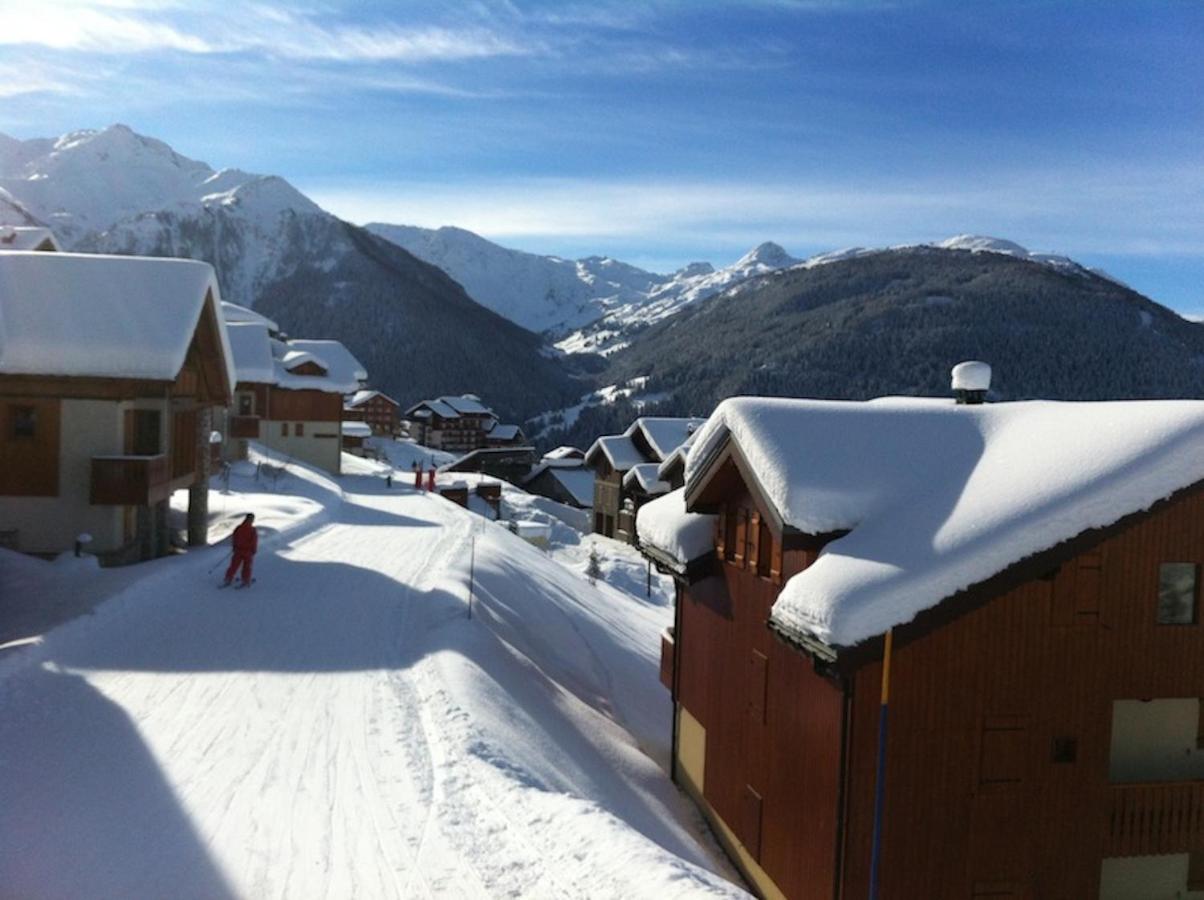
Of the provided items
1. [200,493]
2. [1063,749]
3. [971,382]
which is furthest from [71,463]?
[1063,749]

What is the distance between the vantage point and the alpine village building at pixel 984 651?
30.6ft

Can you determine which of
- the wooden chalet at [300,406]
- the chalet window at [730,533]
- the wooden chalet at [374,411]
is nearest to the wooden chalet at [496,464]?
the wooden chalet at [374,411]

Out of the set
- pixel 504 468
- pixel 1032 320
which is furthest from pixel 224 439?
pixel 1032 320

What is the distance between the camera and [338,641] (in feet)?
48.8

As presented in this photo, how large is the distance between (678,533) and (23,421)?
14.2 metres

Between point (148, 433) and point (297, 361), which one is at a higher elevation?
point (297, 361)

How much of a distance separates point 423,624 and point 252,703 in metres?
4.69

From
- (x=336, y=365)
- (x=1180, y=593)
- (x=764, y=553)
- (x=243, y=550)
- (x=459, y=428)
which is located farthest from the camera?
(x=459, y=428)

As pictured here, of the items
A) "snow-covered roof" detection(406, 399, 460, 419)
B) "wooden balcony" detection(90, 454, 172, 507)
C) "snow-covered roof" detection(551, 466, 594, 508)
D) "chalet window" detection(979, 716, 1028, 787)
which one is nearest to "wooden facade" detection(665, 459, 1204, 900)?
"chalet window" detection(979, 716, 1028, 787)

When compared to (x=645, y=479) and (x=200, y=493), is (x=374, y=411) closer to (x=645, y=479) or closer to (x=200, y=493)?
(x=645, y=479)

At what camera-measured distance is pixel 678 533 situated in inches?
581

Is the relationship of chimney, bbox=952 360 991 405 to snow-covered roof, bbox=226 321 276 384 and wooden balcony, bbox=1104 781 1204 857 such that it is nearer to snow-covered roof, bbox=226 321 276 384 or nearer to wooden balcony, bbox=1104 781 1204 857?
wooden balcony, bbox=1104 781 1204 857

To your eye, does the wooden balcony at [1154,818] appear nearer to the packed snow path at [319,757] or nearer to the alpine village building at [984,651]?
the alpine village building at [984,651]

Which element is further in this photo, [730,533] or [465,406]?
[465,406]
